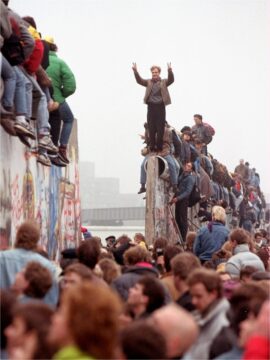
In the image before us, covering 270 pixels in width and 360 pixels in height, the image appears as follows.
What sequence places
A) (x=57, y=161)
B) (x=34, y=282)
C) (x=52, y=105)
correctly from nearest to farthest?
(x=34, y=282) < (x=52, y=105) < (x=57, y=161)

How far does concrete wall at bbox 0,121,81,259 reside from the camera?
14.5m

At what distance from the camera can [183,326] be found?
6312 millimetres

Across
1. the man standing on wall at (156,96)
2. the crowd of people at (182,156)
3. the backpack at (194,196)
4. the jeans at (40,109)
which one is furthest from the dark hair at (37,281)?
the backpack at (194,196)

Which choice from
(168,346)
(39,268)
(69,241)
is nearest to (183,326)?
(168,346)

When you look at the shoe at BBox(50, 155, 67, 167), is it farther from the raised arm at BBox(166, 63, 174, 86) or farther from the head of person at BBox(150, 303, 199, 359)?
the head of person at BBox(150, 303, 199, 359)

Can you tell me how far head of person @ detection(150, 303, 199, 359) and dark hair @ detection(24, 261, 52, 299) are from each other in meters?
2.05

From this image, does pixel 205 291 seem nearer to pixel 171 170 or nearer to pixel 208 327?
pixel 208 327

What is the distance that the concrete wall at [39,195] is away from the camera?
14.5 m

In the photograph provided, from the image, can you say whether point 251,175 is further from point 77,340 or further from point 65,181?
point 77,340

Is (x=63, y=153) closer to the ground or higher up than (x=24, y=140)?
higher up

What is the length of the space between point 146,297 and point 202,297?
0.51 m

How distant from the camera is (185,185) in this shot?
2892cm

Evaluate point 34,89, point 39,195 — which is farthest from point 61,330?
point 39,195

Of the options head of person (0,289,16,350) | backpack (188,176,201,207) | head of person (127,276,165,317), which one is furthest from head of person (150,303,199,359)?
backpack (188,176,201,207)
